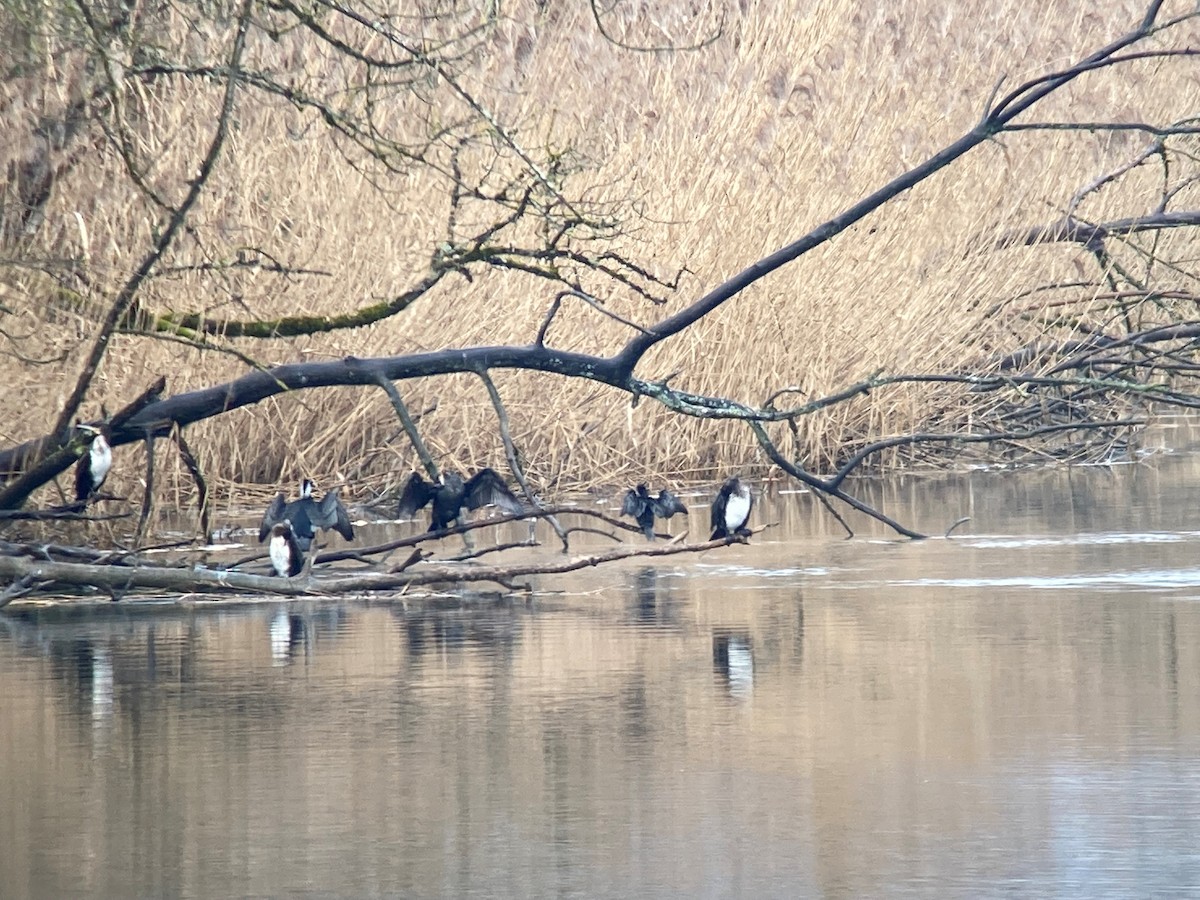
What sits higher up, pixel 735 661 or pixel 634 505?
pixel 634 505

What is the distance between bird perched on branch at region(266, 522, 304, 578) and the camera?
757 centimetres

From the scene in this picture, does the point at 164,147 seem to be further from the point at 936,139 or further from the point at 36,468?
the point at 936,139

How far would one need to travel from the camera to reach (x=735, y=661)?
5.73 meters

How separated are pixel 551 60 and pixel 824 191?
69.7 inches

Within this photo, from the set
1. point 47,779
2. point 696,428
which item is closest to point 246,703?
point 47,779

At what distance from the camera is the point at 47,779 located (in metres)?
4.35

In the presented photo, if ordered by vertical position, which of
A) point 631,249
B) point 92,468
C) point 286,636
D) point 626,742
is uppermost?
point 631,249

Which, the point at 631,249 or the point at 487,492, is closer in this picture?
the point at 487,492

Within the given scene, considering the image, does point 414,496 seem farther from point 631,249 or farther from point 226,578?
point 631,249

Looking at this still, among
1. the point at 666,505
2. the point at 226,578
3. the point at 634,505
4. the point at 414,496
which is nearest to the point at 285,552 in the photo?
the point at 226,578

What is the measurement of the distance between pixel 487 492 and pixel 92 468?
5.27 ft

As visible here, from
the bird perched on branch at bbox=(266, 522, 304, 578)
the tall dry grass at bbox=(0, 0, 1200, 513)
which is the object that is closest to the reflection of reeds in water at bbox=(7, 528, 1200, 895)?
the bird perched on branch at bbox=(266, 522, 304, 578)

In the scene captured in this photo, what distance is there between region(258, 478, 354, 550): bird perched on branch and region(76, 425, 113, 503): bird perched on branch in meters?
0.65

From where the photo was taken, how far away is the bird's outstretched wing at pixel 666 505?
9.87 meters
